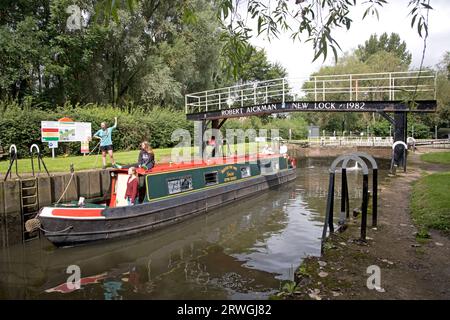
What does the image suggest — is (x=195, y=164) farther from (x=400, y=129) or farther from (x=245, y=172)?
(x=400, y=129)

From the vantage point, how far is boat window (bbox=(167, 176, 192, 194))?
11.8 meters

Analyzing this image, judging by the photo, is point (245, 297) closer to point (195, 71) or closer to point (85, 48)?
point (85, 48)

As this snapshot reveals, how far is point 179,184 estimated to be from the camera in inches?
483

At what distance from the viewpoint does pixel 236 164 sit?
15656mm

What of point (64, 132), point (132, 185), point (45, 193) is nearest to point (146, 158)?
point (132, 185)

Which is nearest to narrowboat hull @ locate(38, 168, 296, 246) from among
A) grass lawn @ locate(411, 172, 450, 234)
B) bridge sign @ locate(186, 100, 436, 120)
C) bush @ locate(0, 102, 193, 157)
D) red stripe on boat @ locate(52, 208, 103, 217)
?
red stripe on boat @ locate(52, 208, 103, 217)

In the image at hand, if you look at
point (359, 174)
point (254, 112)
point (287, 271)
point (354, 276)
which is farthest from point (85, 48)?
point (354, 276)

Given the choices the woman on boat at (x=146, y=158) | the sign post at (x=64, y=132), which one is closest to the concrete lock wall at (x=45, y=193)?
the woman on boat at (x=146, y=158)

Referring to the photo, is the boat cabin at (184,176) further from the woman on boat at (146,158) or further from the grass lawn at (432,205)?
the grass lawn at (432,205)

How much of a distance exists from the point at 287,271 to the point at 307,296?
3.06 m

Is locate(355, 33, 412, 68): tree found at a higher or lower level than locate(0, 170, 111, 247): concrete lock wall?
higher

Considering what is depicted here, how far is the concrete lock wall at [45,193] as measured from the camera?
1018cm

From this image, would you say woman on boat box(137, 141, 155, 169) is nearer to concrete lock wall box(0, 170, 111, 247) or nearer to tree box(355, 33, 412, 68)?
concrete lock wall box(0, 170, 111, 247)

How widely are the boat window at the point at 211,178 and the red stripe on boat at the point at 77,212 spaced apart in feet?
16.3
